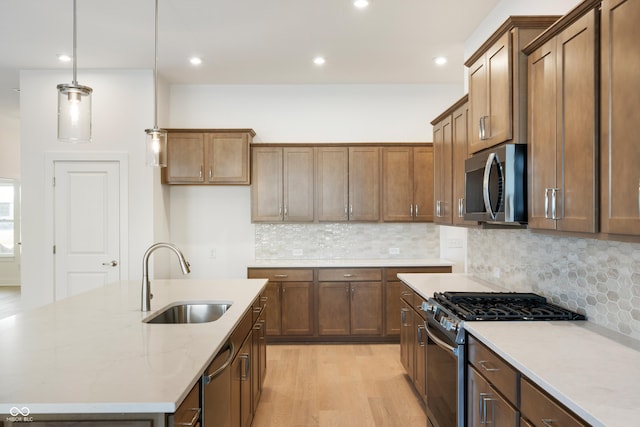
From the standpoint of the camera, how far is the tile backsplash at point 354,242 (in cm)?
529

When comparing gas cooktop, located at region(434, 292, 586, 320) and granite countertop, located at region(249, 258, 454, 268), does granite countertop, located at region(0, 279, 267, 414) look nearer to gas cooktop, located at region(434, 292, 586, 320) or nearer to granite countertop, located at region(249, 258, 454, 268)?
gas cooktop, located at region(434, 292, 586, 320)

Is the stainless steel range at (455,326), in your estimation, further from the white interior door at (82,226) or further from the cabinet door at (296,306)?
the white interior door at (82,226)

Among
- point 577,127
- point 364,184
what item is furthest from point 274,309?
point 577,127

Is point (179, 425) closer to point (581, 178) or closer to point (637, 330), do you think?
point (581, 178)

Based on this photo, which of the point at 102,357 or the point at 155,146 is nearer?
the point at 102,357

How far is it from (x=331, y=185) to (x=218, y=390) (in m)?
3.36

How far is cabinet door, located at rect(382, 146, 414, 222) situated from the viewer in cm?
496

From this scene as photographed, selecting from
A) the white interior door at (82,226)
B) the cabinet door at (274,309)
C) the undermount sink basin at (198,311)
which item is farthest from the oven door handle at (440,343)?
the white interior door at (82,226)

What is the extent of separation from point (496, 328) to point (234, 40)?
3318 mm

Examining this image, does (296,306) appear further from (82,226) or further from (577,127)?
(577,127)

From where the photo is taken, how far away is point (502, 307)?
235 centimetres

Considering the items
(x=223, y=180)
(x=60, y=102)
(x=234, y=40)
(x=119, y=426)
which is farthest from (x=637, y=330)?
(x=223, y=180)

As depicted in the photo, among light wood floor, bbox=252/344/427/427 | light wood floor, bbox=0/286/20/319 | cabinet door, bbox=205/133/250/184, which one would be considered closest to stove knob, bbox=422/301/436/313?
light wood floor, bbox=252/344/427/427

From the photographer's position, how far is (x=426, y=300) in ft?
9.43
